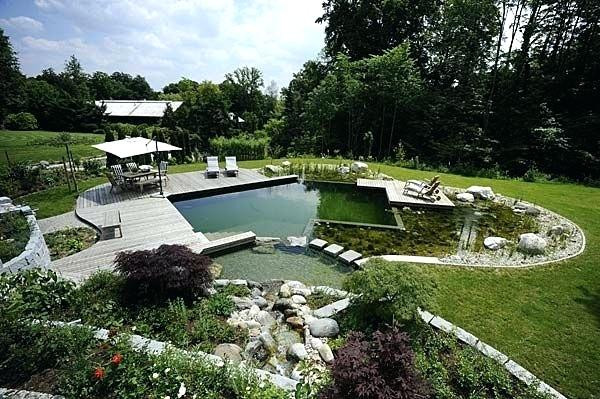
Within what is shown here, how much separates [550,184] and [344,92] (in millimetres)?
10696

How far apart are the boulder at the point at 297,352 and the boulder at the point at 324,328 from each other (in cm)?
31

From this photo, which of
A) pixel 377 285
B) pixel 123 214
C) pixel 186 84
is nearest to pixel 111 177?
pixel 123 214

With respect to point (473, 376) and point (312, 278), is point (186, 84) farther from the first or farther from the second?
point (473, 376)

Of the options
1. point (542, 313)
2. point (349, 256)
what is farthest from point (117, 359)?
point (542, 313)

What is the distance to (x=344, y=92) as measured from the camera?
17297mm

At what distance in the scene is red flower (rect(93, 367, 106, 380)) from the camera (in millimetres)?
2547

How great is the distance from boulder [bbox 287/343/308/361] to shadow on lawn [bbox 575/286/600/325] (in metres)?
4.20

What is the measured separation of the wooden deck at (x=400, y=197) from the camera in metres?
9.44

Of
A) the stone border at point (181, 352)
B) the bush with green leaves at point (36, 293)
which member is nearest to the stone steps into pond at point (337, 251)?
the stone border at point (181, 352)

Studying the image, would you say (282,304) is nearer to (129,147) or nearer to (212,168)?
(129,147)

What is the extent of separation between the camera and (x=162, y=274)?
4.04 meters

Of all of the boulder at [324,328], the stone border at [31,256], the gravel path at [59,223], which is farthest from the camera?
the gravel path at [59,223]

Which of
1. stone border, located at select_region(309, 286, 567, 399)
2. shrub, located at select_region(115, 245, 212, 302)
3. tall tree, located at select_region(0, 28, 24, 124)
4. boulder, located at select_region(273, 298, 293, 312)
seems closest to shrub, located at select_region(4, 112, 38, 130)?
tall tree, located at select_region(0, 28, 24, 124)

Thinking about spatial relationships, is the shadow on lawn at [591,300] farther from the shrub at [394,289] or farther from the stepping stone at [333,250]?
the stepping stone at [333,250]
